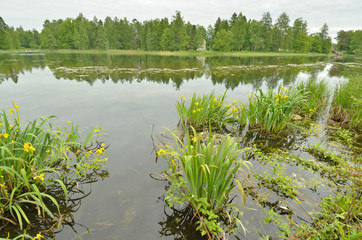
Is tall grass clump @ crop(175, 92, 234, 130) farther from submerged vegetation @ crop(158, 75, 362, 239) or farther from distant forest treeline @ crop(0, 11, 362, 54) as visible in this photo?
distant forest treeline @ crop(0, 11, 362, 54)

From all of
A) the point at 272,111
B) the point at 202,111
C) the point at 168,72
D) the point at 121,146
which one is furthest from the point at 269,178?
the point at 168,72

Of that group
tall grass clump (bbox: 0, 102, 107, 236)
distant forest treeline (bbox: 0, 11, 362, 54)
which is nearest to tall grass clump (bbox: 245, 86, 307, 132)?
tall grass clump (bbox: 0, 102, 107, 236)

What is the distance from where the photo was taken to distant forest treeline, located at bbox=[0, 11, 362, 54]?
5700cm

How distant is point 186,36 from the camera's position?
182ft

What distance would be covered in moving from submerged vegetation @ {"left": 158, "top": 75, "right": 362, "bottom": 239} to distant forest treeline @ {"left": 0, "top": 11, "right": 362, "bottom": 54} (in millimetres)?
55795

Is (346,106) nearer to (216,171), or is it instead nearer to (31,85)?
(216,171)

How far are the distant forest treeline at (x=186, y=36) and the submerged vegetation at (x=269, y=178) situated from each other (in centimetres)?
5579

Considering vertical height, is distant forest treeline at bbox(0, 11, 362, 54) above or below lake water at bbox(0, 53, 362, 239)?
above

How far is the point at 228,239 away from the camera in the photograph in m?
2.28

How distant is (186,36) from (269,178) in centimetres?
5931

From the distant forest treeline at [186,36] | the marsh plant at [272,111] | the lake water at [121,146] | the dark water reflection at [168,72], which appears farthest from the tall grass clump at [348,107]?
the distant forest treeline at [186,36]

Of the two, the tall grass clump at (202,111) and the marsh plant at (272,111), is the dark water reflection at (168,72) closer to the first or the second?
the tall grass clump at (202,111)

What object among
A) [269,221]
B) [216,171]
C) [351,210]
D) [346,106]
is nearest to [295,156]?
[351,210]

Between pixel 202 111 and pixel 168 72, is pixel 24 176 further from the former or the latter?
pixel 168 72
